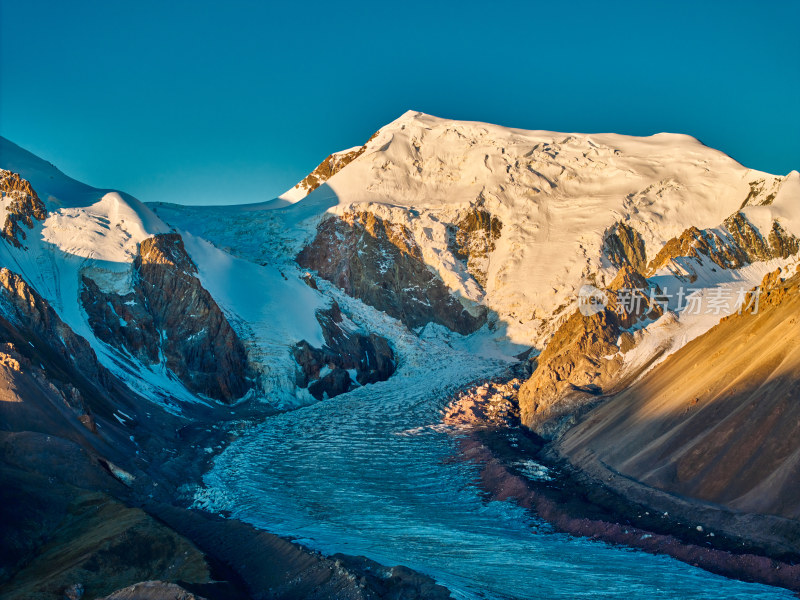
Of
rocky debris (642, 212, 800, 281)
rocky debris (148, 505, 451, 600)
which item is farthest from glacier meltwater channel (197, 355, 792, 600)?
rocky debris (642, 212, 800, 281)

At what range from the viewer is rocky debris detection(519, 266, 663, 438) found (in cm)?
5153

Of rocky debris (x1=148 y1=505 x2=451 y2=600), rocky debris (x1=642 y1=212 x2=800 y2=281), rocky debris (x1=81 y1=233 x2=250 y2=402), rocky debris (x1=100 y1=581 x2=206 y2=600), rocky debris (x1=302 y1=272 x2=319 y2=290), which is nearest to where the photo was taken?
rocky debris (x1=100 y1=581 x2=206 y2=600)

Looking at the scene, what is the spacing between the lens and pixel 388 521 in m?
32.5

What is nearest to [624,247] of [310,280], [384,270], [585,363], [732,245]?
[732,245]

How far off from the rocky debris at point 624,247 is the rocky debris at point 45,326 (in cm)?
6807

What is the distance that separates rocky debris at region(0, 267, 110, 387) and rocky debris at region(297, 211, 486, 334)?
1882 inches

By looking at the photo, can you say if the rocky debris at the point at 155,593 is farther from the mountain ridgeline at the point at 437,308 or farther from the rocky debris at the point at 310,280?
the rocky debris at the point at 310,280

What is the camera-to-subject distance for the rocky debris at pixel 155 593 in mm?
16938

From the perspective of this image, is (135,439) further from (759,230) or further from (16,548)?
(759,230)

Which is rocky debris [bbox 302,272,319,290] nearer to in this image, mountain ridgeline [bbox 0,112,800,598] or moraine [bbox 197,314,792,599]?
mountain ridgeline [bbox 0,112,800,598]

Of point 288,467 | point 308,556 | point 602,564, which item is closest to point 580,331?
point 288,467

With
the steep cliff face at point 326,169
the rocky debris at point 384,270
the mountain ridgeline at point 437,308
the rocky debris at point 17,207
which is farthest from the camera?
the steep cliff face at point 326,169

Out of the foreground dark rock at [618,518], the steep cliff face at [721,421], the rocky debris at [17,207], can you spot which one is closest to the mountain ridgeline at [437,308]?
the steep cliff face at [721,421]

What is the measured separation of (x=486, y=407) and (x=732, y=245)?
145ft
